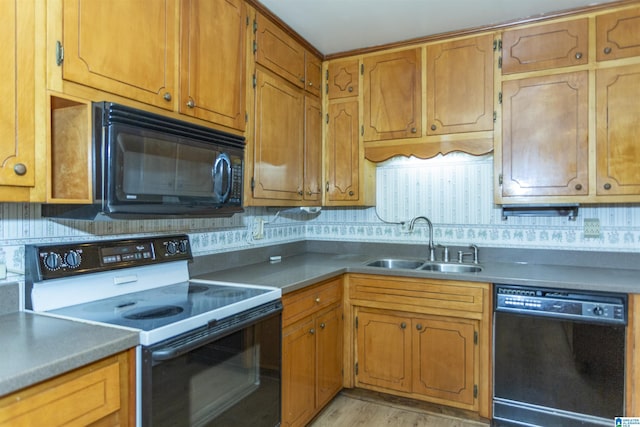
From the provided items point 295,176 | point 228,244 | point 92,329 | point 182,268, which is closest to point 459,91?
point 295,176

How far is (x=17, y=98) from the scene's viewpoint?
1160 mm

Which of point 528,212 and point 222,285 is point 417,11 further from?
point 222,285

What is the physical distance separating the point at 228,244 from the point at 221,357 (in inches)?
40.1

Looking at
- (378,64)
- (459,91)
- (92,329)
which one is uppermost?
(378,64)

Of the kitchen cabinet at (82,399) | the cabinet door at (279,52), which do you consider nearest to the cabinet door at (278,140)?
the cabinet door at (279,52)

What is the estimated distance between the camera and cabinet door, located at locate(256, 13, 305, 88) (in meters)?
2.21

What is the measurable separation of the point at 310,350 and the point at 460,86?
1848mm

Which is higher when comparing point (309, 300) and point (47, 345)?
point (47, 345)

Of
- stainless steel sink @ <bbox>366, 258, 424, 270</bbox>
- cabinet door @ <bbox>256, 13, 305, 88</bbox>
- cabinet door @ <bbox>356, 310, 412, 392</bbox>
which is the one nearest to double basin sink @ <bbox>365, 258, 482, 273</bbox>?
stainless steel sink @ <bbox>366, 258, 424, 270</bbox>

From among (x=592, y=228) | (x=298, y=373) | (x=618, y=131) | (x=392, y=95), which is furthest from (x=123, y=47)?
(x=592, y=228)

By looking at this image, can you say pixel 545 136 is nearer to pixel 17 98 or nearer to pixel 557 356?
pixel 557 356

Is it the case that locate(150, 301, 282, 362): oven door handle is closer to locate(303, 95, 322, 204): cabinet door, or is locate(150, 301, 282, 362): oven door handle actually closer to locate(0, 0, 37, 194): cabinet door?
locate(0, 0, 37, 194): cabinet door

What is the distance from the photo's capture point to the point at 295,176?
2.56 meters

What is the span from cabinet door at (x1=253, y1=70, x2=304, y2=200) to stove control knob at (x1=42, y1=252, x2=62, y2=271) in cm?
96
